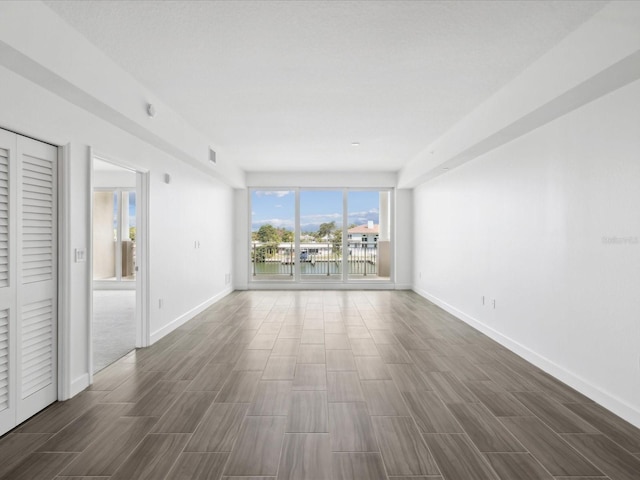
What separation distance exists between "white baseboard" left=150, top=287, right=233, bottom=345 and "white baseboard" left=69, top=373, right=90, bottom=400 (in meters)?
1.19

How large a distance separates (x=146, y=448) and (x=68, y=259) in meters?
1.53

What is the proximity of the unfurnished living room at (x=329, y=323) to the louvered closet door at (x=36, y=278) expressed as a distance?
0.6 inches

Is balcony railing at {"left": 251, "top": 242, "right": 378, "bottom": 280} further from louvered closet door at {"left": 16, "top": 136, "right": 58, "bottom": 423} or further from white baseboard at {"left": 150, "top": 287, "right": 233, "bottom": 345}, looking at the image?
louvered closet door at {"left": 16, "top": 136, "right": 58, "bottom": 423}

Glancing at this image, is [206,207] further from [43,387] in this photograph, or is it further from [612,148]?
[612,148]

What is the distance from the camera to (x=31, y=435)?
2.36 metres

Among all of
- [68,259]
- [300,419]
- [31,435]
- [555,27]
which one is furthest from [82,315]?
[555,27]

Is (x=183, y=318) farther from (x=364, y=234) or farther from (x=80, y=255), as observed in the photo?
(x=364, y=234)

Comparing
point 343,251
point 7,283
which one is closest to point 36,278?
point 7,283

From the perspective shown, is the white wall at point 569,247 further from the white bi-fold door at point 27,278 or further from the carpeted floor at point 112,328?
the carpeted floor at point 112,328

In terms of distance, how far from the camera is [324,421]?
254 centimetres

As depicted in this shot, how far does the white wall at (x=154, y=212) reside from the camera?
2.60 metres

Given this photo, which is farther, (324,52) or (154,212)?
(154,212)

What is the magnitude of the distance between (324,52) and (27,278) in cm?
261

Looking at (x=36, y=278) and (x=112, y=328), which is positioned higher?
(x=36, y=278)
